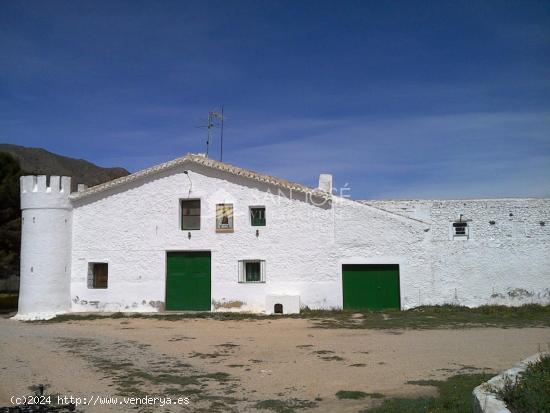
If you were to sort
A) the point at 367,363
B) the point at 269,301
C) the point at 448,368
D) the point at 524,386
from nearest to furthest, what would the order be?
1. the point at 524,386
2. the point at 448,368
3. the point at 367,363
4. the point at 269,301

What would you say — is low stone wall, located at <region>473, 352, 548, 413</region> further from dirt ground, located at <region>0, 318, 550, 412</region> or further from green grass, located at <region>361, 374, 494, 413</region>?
dirt ground, located at <region>0, 318, 550, 412</region>

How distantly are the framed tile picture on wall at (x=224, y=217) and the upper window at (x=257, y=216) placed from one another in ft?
2.62

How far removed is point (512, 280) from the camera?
772 inches

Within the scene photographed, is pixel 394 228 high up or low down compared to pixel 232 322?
up

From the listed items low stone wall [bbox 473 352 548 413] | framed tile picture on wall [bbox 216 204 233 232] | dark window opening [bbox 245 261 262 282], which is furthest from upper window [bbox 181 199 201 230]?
low stone wall [bbox 473 352 548 413]

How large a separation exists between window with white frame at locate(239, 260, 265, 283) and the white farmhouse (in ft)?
0.17

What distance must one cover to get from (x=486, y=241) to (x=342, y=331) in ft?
27.8

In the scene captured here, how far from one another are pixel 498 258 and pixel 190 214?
11829 mm

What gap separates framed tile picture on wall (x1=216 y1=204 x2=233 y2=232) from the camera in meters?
19.9

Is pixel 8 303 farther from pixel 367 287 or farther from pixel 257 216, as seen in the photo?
pixel 367 287

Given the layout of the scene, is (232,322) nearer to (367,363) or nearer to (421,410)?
(367,363)

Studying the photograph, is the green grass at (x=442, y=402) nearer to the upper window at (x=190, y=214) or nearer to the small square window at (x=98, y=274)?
the upper window at (x=190, y=214)

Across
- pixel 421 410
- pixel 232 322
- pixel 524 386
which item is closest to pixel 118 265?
pixel 232 322

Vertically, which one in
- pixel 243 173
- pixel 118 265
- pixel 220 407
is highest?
pixel 243 173
